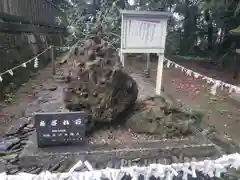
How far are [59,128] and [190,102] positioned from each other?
4882 mm

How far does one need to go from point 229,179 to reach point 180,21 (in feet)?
42.5

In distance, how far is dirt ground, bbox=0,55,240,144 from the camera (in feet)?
16.1

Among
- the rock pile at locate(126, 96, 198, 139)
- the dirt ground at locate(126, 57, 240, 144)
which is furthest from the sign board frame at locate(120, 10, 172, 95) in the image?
the dirt ground at locate(126, 57, 240, 144)

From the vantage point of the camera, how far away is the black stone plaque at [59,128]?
266 cm

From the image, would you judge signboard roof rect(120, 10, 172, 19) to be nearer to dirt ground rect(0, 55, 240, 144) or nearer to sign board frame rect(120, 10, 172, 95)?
sign board frame rect(120, 10, 172, 95)

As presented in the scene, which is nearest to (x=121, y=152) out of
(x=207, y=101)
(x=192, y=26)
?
(x=207, y=101)

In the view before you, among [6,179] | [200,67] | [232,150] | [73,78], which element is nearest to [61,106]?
[73,78]

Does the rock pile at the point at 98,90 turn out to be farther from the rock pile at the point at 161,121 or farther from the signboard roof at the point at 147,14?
the signboard roof at the point at 147,14

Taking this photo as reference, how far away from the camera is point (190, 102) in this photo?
669 centimetres

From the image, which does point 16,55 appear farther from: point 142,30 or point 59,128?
point 59,128

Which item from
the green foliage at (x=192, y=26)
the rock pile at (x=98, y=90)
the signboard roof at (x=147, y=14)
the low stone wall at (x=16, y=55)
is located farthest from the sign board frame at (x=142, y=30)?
the green foliage at (x=192, y=26)

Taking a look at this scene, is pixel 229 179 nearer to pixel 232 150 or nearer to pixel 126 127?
pixel 232 150

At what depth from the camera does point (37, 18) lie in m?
10.2

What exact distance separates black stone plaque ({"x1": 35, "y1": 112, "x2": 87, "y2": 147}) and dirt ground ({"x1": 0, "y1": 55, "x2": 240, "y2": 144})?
1659 mm
